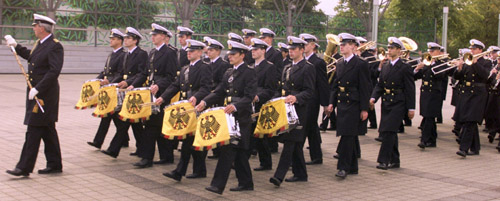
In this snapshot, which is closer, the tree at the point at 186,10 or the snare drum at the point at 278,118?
the snare drum at the point at 278,118

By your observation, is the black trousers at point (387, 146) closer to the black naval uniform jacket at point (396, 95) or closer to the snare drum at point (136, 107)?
the black naval uniform jacket at point (396, 95)

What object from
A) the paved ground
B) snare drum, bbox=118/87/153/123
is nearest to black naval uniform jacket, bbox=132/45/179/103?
snare drum, bbox=118/87/153/123

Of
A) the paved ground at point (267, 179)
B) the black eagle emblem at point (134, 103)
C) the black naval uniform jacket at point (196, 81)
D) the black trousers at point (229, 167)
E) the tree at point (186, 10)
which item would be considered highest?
the tree at point (186, 10)

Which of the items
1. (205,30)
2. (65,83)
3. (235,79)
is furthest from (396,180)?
(205,30)

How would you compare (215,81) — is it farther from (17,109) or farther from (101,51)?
(101,51)

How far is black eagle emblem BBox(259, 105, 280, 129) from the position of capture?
837 cm

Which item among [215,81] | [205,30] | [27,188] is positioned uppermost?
[205,30]

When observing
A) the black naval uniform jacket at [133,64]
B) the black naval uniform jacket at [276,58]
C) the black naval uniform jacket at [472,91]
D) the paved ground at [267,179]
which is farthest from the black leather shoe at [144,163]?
the black naval uniform jacket at [472,91]

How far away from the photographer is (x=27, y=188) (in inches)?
316

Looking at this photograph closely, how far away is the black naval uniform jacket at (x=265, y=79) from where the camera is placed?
9.23 metres

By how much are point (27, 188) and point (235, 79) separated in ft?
9.20

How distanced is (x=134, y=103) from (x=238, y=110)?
2.19 meters

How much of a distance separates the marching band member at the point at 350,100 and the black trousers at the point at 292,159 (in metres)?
0.62

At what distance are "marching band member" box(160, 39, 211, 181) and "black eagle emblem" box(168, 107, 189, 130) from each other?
179mm
